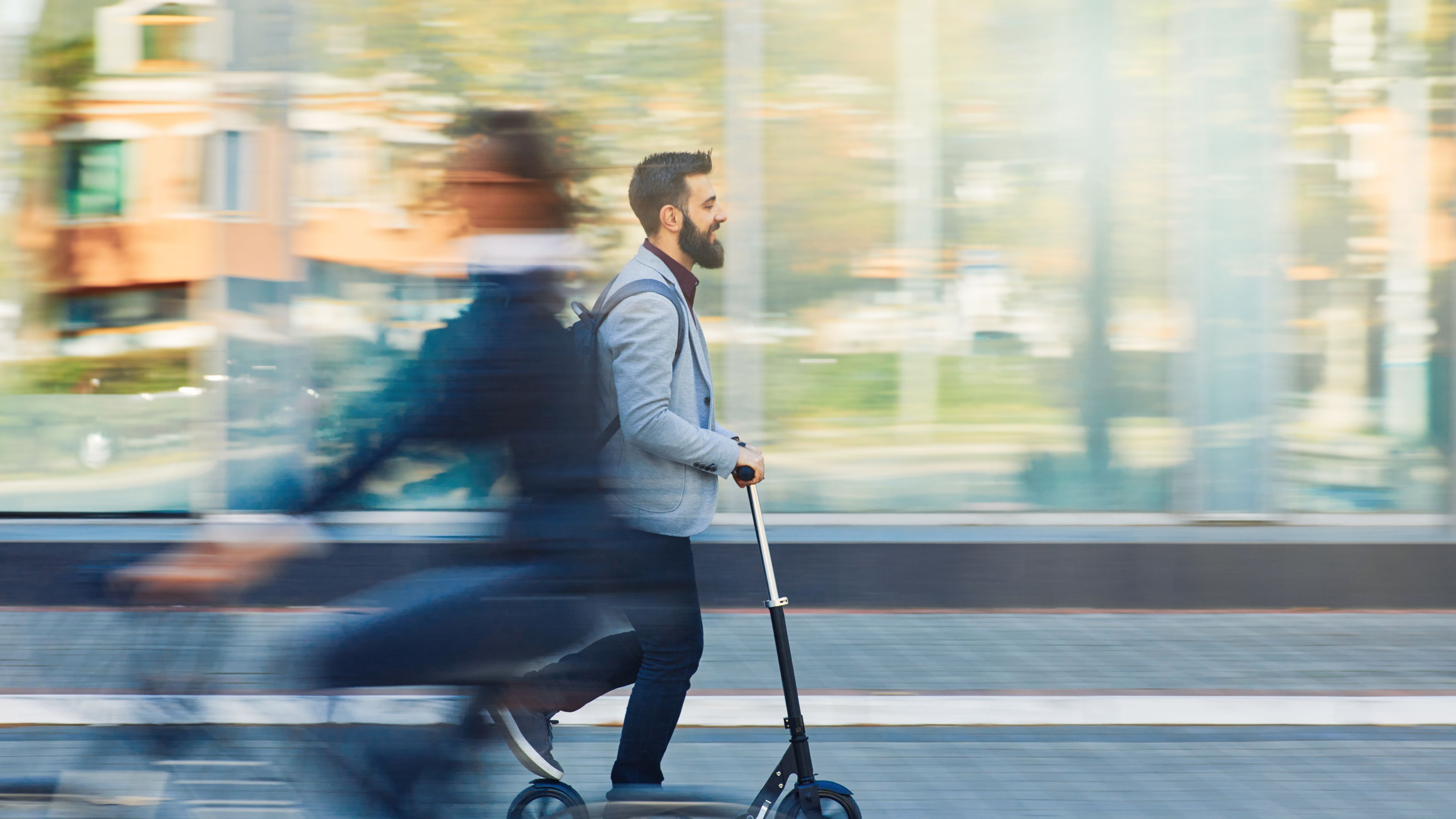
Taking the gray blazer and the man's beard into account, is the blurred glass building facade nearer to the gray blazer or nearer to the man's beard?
the man's beard

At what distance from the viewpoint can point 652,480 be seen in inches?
136

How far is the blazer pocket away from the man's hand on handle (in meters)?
0.14

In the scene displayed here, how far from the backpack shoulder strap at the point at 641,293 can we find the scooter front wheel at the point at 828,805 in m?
1.10

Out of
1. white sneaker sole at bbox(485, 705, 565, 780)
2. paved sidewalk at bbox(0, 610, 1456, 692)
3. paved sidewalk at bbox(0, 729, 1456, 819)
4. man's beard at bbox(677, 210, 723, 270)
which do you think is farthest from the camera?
paved sidewalk at bbox(0, 610, 1456, 692)

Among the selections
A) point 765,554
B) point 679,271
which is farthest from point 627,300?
point 765,554

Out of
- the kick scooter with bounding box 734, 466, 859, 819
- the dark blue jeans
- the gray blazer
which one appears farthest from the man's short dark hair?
the dark blue jeans

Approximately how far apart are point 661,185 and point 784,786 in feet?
5.07

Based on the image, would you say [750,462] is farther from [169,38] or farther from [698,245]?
[169,38]

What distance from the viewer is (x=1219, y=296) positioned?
27.7 ft

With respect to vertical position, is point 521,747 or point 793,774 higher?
point 521,747

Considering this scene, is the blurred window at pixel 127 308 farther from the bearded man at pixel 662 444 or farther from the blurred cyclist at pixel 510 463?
the blurred cyclist at pixel 510 463

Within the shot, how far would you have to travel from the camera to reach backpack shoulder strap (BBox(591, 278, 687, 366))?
3443mm

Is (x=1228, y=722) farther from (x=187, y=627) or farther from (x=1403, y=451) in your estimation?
(x=187, y=627)

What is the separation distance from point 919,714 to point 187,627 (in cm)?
367
